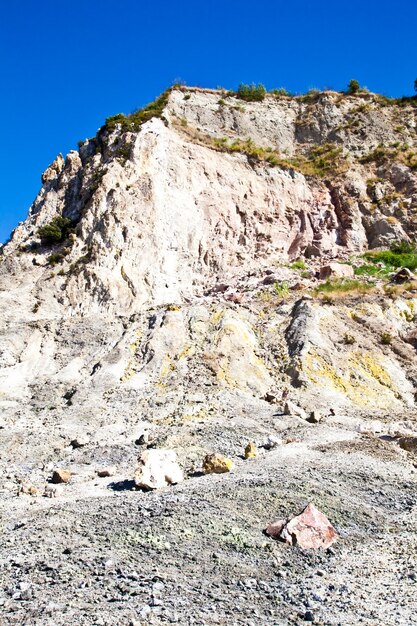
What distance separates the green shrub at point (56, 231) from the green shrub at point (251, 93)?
1971cm

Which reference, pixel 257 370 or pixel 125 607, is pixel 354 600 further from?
pixel 257 370

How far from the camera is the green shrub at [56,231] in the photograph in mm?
25062

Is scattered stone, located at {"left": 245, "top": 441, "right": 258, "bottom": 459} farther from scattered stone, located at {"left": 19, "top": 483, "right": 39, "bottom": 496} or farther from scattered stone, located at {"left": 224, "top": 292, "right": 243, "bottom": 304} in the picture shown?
scattered stone, located at {"left": 224, "top": 292, "right": 243, "bottom": 304}

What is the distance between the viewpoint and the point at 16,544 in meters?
7.49

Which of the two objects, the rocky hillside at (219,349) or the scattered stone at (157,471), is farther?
the scattered stone at (157,471)

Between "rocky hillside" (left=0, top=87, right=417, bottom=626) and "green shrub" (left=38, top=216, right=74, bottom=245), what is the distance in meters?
0.11

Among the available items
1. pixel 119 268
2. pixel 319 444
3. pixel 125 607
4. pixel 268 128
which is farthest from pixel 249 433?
pixel 268 128

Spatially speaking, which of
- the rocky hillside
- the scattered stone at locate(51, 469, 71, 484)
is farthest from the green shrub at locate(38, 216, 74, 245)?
the scattered stone at locate(51, 469, 71, 484)

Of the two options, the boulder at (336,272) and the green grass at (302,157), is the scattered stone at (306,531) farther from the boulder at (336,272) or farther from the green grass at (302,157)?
the green grass at (302,157)

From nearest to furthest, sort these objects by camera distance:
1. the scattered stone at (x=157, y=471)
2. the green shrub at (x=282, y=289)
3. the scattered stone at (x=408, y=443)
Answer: the scattered stone at (x=157, y=471) < the scattered stone at (x=408, y=443) < the green shrub at (x=282, y=289)

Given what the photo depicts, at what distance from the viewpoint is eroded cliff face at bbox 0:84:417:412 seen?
1759cm

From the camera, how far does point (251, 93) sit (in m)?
38.9

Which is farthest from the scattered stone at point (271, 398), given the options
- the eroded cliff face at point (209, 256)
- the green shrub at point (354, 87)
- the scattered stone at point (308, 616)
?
the green shrub at point (354, 87)

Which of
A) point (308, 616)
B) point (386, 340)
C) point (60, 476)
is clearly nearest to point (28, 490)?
point (60, 476)
